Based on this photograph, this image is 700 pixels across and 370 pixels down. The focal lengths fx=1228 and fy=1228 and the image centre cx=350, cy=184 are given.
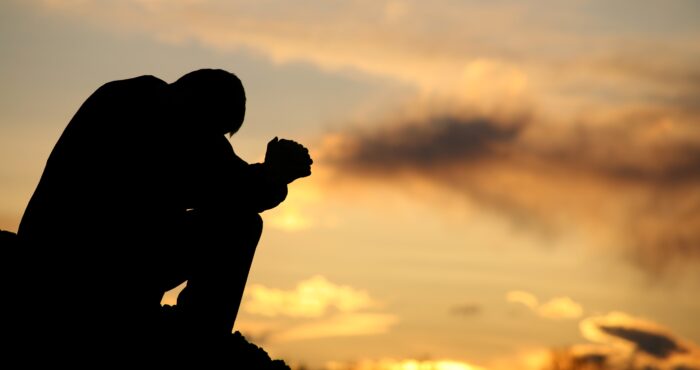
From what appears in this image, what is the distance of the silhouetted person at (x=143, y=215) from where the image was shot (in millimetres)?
9883

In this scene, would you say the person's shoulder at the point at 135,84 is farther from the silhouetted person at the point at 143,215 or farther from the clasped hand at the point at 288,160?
the clasped hand at the point at 288,160

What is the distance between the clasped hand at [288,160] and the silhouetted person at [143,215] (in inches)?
2.6

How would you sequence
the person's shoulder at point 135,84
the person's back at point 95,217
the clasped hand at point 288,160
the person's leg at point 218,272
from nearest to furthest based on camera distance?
1. the person's back at point 95,217
2. the person's shoulder at point 135,84
3. the person's leg at point 218,272
4. the clasped hand at point 288,160

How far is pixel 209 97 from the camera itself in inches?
407

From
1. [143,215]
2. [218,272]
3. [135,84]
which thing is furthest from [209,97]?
[218,272]

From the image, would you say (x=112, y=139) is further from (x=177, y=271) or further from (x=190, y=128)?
(x=177, y=271)

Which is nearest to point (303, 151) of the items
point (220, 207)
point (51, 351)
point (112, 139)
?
point (220, 207)

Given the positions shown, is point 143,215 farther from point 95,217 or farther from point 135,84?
point 135,84

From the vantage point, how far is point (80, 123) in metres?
10.1

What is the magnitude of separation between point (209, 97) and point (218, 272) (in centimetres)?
154

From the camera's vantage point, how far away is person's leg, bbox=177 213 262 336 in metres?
10.6

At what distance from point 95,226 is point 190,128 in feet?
3.77

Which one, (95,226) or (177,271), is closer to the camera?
(95,226)

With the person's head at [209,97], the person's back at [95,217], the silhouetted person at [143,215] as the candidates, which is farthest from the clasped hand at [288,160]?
the person's back at [95,217]
